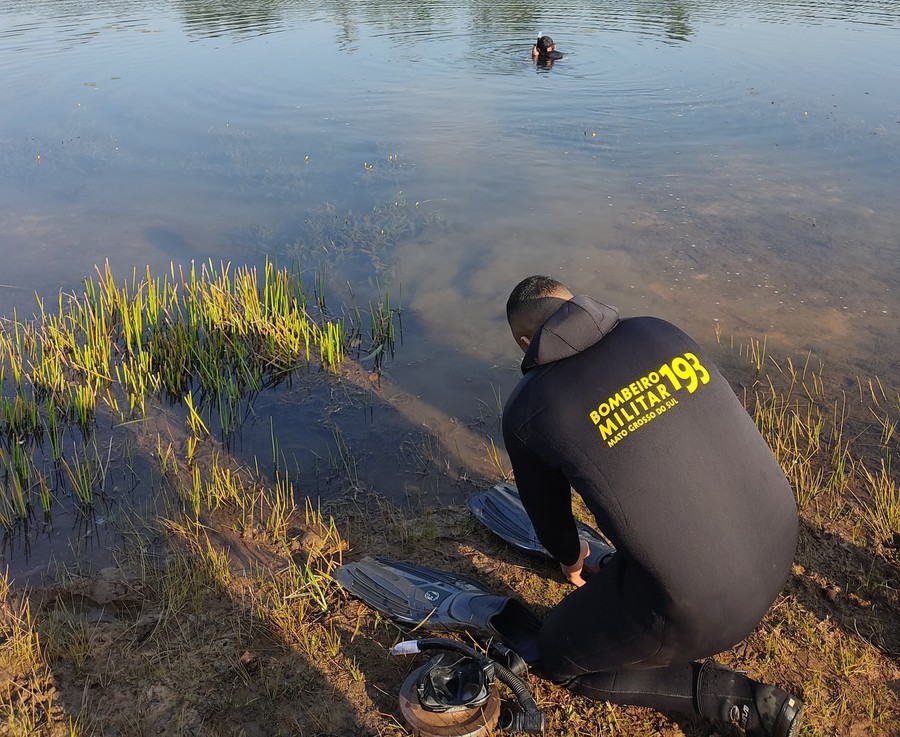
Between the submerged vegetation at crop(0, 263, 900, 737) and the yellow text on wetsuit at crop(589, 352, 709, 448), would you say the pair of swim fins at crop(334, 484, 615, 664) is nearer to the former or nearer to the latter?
the submerged vegetation at crop(0, 263, 900, 737)

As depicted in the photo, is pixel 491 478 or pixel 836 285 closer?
pixel 491 478

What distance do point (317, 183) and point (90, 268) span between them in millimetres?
3531

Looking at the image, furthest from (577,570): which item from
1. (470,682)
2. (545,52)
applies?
(545,52)

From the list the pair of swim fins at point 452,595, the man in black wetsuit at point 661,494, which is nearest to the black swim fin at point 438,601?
the pair of swim fins at point 452,595

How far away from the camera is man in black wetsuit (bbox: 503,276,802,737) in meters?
2.84

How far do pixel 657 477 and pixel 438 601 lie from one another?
1528 millimetres

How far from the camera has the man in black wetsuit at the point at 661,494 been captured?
2.84 metres

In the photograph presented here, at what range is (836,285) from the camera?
759cm

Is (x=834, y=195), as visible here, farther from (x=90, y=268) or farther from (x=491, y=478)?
(x=90, y=268)

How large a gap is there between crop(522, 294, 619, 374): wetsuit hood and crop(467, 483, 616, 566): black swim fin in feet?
5.02

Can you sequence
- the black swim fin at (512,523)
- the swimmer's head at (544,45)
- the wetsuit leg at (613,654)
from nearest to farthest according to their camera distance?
the wetsuit leg at (613,654) → the black swim fin at (512,523) → the swimmer's head at (544,45)

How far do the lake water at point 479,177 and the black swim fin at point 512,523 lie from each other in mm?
930

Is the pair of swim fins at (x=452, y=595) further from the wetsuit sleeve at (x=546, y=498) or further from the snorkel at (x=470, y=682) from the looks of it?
the wetsuit sleeve at (x=546, y=498)

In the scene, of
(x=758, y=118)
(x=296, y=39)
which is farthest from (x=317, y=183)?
(x=296, y=39)
